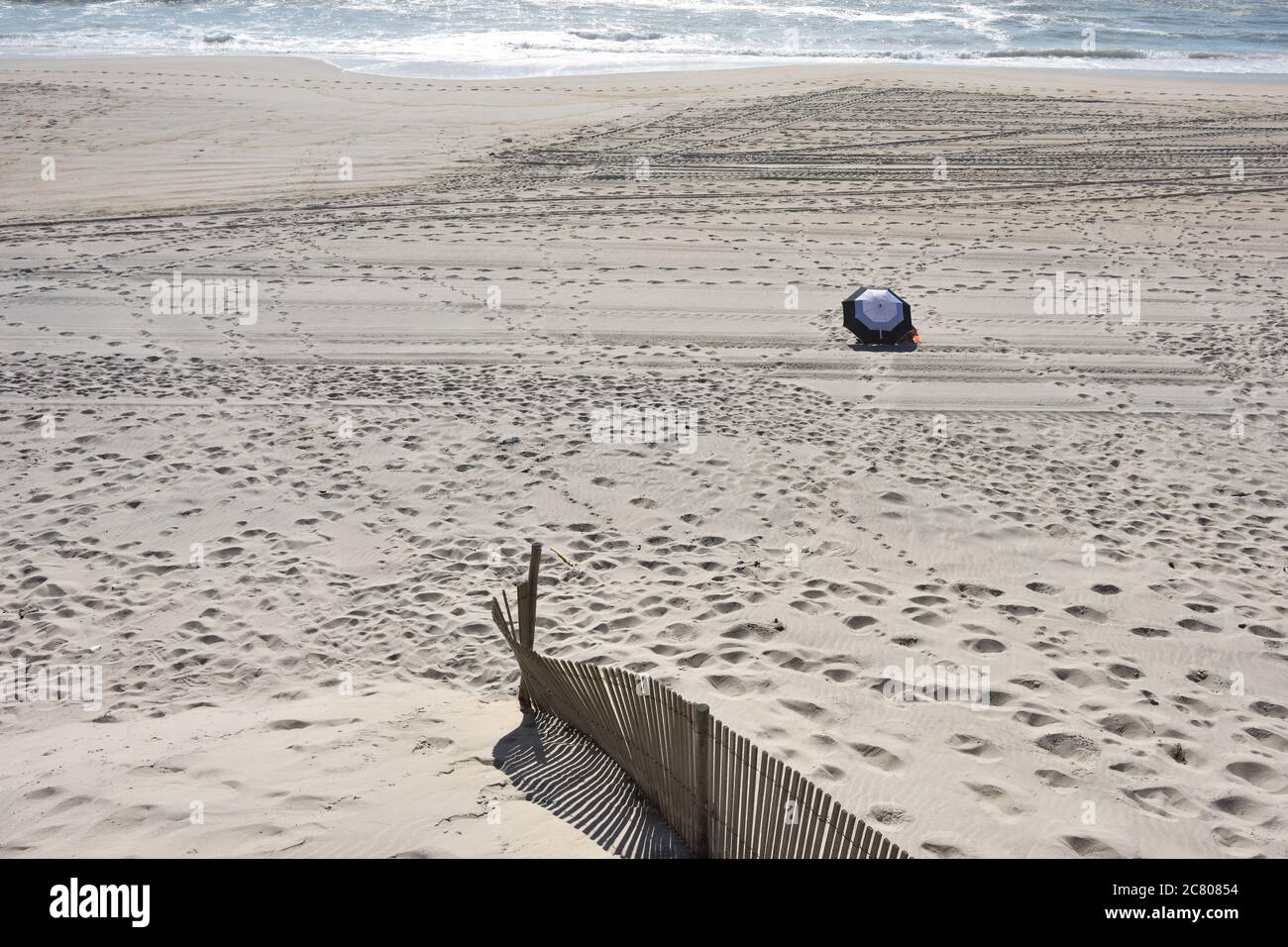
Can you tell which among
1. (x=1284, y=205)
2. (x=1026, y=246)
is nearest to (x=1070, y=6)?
(x=1284, y=205)

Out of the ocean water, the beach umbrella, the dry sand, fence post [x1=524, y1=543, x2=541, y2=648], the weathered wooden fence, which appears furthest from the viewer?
the ocean water

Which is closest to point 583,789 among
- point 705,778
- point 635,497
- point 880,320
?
point 705,778

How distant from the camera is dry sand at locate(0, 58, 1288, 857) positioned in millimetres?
4590

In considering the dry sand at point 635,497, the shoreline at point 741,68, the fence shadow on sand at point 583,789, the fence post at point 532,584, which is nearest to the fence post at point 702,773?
the fence shadow on sand at point 583,789

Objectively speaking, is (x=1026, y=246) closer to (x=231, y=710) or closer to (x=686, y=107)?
(x=686, y=107)

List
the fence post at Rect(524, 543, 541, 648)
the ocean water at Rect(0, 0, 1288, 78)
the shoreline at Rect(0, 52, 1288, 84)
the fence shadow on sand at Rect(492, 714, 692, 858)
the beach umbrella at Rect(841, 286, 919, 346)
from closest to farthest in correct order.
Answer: the fence shadow on sand at Rect(492, 714, 692, 858) < the fence post at Rect(524, 543, 541, 648) < the beach umbrella at Rect(841, 286, 919, 346) < the shoreline at Rect(0, 52, 1288, 84) < the ocean water at Rect(0, 0, 1288, 78)

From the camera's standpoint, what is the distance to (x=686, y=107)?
20266 mm

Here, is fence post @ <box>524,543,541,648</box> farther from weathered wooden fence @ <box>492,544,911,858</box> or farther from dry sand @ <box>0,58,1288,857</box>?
dry sand @ <box>0,58,1288,857</box>

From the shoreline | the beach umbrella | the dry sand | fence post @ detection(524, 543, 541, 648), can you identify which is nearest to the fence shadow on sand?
the dry sand

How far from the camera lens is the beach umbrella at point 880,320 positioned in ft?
33.4

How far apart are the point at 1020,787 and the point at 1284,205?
13.6 metres

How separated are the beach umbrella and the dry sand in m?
0.24

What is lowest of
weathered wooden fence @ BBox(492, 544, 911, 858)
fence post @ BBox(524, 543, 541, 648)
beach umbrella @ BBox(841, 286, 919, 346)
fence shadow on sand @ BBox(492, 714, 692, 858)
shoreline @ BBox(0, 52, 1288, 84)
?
fence shadow on sand @ BBox(492, 714, 692, 858)

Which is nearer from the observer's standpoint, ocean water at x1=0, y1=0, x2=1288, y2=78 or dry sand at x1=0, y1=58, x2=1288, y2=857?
dry sand at x1=0, y1=58, x2=1288, y2=857
